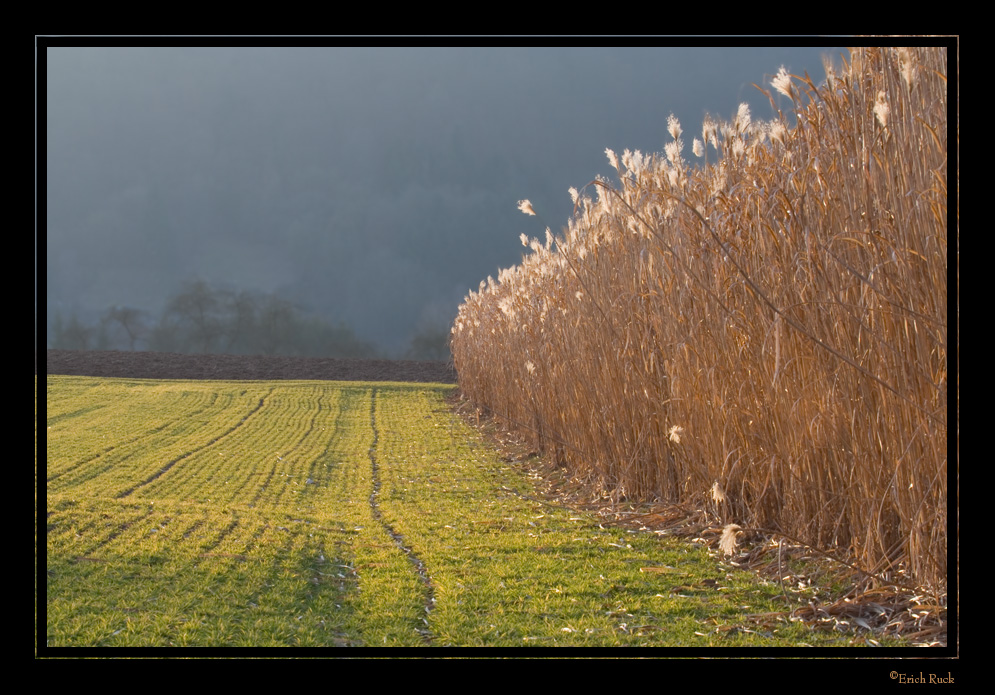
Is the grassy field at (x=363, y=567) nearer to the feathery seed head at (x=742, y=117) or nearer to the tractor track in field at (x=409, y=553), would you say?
the tractor track in field at (x=409, y=553)

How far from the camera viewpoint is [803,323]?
2266 mm

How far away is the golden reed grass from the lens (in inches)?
71.7

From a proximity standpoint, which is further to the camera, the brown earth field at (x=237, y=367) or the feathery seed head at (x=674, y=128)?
the brown earth field at (x=237, y=367)

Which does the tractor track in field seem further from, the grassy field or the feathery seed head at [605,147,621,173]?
the feathery seed head at [605,147,621,173]

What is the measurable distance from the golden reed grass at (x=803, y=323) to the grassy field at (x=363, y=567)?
0.36 m

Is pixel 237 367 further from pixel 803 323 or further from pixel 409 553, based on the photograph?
pixel 803 323

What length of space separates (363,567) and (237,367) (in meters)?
15.1

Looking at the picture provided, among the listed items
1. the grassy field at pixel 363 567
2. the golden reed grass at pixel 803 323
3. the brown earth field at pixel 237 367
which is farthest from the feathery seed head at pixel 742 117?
the brown earth field at pixel 237 367

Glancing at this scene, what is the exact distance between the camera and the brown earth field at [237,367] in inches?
609

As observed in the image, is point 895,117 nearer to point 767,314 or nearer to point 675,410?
point 767,314

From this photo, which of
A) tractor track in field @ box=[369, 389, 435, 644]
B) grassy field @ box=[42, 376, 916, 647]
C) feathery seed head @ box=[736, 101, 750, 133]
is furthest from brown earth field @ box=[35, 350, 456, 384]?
feathery seed head @ box=[736, 101, 750, 133]

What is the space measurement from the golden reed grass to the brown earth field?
11647mm
